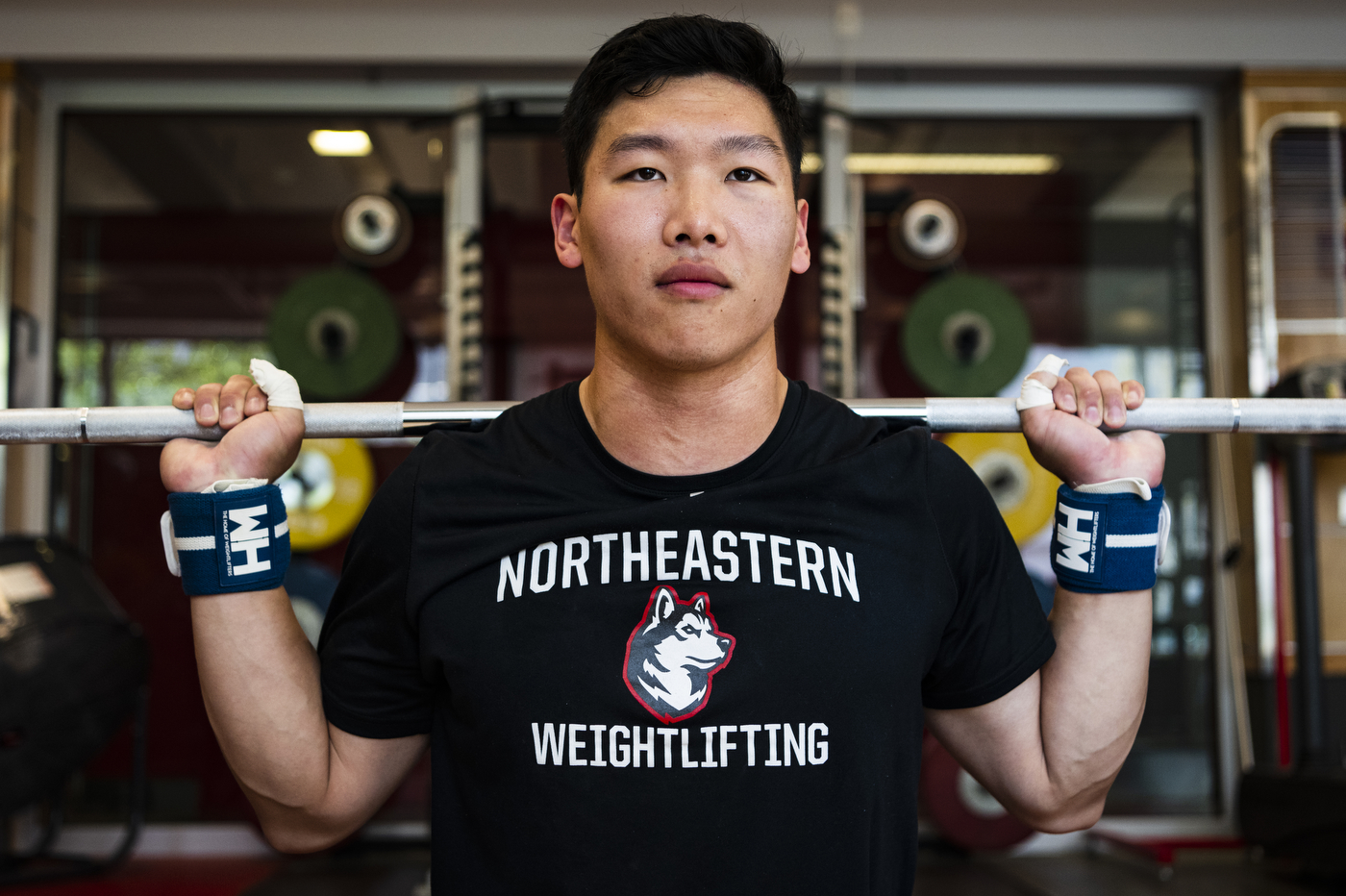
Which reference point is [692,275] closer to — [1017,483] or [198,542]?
[198,542]

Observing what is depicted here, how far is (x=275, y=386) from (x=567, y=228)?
382 millimetres

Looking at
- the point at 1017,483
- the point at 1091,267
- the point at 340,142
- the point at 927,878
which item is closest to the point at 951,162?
the point at 1091,267

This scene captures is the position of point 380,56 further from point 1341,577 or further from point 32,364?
point 1341,577

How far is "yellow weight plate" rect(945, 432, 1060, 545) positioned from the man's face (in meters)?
2.99

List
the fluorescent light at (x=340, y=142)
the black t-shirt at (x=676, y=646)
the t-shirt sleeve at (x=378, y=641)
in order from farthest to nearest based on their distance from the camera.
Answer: the fluorescent light at (x=340, y=142) < the t-shirt sleeve at (x=378, y=641) < the black t-shirt at (x=676, y=646)

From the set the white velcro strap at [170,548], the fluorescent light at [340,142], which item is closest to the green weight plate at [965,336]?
the fluorescent light at [340,142]

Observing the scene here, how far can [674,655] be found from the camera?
0.97 m

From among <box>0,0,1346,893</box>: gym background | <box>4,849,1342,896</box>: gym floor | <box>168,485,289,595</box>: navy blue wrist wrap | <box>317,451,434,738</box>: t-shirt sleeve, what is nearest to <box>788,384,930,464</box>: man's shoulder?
<box>317,451,434,738</box>: t-shirt sleeve

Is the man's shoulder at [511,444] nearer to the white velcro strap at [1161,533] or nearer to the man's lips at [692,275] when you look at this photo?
the man's lips at [692,275]

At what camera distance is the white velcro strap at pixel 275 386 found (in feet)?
3.78

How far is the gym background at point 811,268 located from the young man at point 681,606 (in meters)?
2.44

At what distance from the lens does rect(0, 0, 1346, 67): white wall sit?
3.85 metres

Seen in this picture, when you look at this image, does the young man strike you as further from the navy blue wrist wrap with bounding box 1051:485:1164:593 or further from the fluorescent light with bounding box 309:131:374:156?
the fluorescent light with bounding box 309:131:374:156

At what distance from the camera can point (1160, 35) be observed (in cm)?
389
